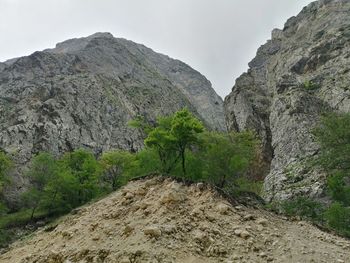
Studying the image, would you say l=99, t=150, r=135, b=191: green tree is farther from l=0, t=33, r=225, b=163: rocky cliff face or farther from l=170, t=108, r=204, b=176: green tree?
l=0, t=33, r=225, b=163: rocky cliff face

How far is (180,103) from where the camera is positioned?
11112 cm

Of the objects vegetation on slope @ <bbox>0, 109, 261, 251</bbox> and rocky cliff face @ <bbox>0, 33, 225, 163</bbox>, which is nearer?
vegetation on slope @ <bbox>0, 109, 261, 251</bbox>

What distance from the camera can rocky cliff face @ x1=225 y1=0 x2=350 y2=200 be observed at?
48319 mm

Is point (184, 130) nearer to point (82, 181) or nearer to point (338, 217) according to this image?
point (338, 217)

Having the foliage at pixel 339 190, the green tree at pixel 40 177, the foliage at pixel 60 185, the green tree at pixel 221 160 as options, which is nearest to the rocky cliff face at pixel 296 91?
the foliage at pixel 339 190

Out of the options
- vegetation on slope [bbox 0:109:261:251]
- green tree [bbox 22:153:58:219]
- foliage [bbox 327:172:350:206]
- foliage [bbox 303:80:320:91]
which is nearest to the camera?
foliage [bbox 327:172:350:206]

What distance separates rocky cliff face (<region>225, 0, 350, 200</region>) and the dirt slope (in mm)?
24233

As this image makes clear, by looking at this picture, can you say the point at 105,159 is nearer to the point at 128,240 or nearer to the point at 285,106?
the point at 285,106

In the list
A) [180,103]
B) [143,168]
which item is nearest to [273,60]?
[180,103]

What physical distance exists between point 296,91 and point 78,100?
127ft

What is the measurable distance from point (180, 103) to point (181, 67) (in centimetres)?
6648

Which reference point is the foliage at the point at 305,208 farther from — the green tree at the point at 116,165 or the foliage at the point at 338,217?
the green tree at the point at 116,165

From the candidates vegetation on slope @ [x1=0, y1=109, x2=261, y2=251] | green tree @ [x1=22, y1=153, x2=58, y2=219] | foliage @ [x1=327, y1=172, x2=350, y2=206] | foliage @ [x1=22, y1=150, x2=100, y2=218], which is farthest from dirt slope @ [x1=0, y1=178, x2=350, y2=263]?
green tree @ [x1=22, y1=153, x2=58, y2=219]

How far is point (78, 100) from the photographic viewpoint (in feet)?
262
